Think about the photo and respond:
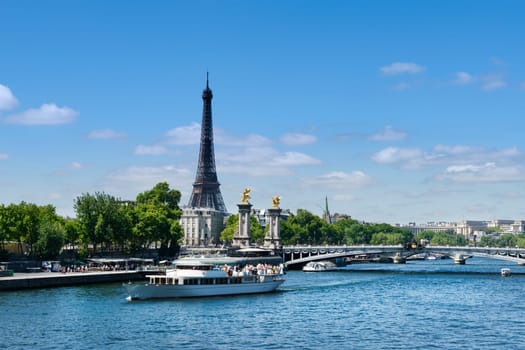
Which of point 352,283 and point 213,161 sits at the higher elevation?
point 213,161

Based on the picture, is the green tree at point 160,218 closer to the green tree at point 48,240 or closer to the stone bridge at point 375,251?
the stone bridge at point 375,251

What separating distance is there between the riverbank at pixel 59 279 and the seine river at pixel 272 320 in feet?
4.35

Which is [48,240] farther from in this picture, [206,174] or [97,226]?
[206,174]

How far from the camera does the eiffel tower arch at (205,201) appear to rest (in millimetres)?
167125

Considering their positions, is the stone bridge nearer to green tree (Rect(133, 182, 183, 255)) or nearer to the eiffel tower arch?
green tree (Rect(133, 182, 183, 255))

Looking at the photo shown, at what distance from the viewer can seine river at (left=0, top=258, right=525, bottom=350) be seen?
40438mm

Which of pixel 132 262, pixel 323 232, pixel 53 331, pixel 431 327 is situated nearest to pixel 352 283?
pixel 132 262

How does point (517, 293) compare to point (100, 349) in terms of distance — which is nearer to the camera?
point (100, 349)

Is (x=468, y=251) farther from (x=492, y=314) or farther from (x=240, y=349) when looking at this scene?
(x=240, y=349)

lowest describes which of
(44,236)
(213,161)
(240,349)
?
(240,349)

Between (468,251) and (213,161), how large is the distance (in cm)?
7727

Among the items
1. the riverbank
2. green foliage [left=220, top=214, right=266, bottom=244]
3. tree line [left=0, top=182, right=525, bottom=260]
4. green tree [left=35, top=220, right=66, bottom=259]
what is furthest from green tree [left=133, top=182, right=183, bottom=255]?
the riverbank

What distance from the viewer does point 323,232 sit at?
17512 centimetres

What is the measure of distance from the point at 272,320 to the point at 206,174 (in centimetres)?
12619
